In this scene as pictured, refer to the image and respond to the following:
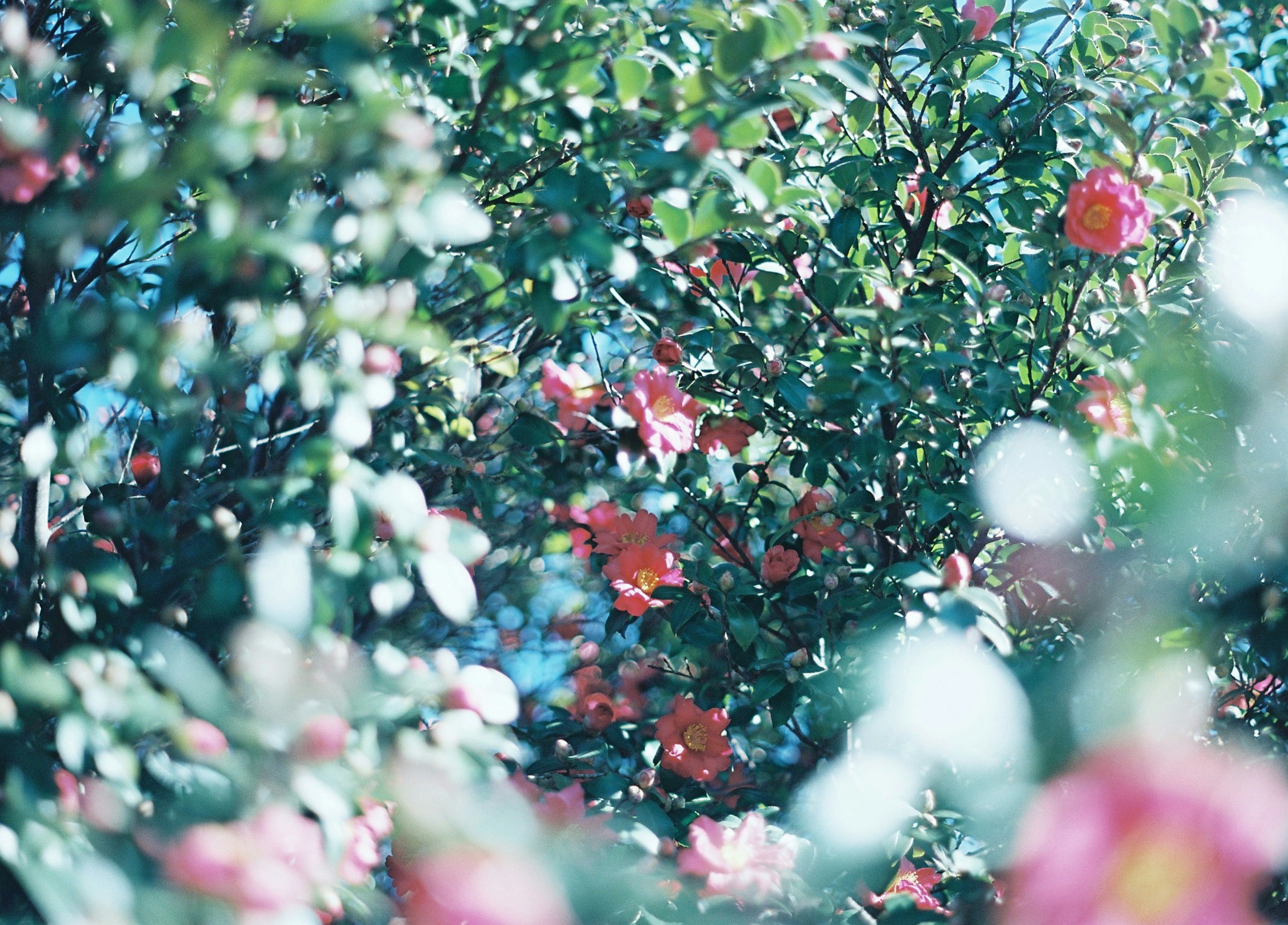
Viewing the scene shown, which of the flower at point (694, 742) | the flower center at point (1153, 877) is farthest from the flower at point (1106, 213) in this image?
the flower at point (694, 742)

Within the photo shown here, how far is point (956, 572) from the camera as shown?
1.03m

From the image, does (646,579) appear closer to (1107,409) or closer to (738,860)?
(738,860)

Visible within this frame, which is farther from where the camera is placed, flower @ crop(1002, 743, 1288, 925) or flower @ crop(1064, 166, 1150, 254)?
flower @ crop(1064, 166, 1150, 254)

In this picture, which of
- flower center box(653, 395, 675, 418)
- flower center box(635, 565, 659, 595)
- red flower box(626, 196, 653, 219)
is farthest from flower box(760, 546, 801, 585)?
red flower box(626, 196, 653, 219)

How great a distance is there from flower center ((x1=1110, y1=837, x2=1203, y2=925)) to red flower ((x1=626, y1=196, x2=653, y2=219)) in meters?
0.90

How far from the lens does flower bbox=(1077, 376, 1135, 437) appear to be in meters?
1.16

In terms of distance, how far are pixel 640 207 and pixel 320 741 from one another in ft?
2.73

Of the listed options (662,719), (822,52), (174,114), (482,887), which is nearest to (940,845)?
(662,719)

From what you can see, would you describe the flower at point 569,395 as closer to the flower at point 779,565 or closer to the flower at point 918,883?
the flower at point 779,565

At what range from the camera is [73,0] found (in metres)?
1.07

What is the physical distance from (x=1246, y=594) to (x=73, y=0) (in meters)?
1.55

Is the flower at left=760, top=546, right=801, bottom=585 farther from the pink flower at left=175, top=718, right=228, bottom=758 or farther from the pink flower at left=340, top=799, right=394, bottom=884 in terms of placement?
the pink flower at left=175, top=718, right=228, bottom=758

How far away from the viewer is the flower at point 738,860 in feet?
3.59

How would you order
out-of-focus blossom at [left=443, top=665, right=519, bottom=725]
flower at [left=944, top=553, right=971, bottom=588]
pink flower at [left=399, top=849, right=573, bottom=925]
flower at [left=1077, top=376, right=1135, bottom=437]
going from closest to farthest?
pink flower at [left=399, top=849, right=573, bottom=925] → out-of-focus blossom at [left=443, top=665, right=519, bottom=725] → flower at [left=944, top=553, right=971, bottom=588] → flower at [left=1077, top=376, right=1135, bottom=437]
